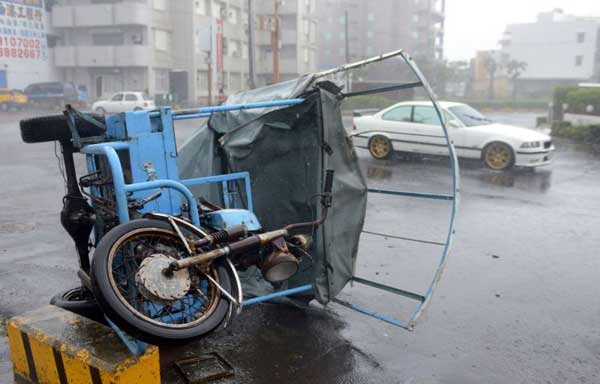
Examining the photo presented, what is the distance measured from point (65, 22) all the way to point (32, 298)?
48.4 metres

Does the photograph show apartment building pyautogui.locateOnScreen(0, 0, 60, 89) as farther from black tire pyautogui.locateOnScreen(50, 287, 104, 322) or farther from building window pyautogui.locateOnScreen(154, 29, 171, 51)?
black tire pyautogui.locateOnScreen(50, 287, 104, 322)

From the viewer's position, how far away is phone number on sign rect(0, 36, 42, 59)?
142 feet

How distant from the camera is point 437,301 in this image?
216 inches

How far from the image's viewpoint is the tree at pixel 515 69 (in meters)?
74.2

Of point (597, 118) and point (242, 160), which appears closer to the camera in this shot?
point (242, 160)

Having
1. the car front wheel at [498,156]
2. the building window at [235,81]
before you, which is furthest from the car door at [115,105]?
the car front wheel at [498,156]

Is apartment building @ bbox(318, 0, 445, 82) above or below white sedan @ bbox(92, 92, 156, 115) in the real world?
above

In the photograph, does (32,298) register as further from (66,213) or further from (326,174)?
(326,174)

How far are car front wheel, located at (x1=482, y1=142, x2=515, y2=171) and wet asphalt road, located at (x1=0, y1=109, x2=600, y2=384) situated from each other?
8.78 ft

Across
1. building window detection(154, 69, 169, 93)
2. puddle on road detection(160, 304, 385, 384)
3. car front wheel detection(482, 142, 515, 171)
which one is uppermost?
building window detection(154, 69, 169, 93)

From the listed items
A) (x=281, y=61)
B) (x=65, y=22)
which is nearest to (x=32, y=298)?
(x=65, y=22)

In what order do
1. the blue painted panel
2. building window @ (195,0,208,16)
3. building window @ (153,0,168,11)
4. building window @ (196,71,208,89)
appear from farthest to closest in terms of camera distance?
building window @ (196,71,208,89), building window @ (195,0,208,16), building window @ (153,0,168,11), the blue painted panel

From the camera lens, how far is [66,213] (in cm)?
430

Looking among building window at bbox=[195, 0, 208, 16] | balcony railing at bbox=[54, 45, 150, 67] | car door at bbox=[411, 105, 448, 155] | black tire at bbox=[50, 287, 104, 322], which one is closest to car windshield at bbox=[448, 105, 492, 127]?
car door at bbox=[411, 105, 448, 155]
